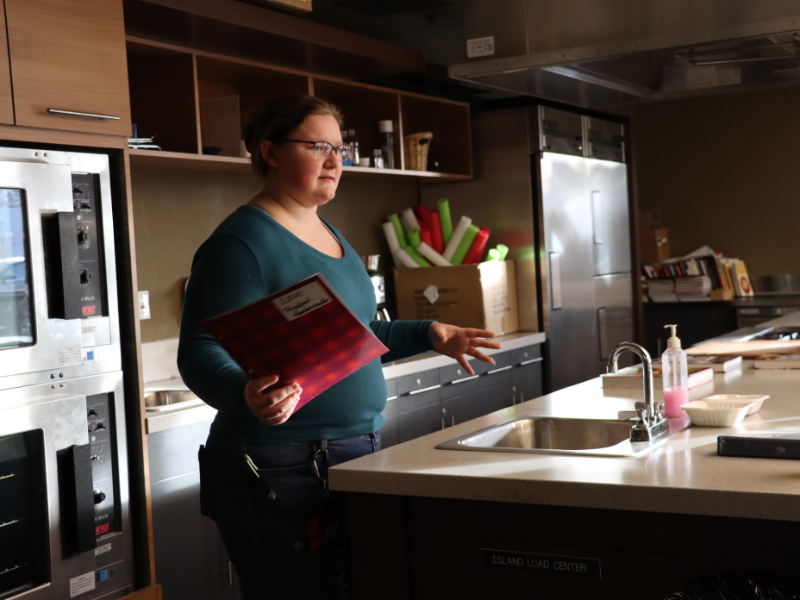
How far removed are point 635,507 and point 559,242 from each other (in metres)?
3.66

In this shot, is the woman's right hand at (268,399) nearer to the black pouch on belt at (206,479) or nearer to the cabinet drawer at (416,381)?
the black pouch on belt at (206,479)

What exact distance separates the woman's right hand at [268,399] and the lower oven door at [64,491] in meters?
1.11

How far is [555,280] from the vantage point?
4.89 metres

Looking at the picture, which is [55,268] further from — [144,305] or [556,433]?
[556,433]

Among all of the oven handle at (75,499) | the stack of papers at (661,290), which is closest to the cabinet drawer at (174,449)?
the oven handle at (75,499)

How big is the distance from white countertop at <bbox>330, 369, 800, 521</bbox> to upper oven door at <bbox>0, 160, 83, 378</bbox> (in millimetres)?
1039

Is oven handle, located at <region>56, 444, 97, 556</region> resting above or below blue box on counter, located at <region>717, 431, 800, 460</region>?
below

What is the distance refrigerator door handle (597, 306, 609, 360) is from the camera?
17.6ft

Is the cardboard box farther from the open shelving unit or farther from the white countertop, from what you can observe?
the white countertop

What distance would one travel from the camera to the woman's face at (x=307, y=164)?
1.77 metres

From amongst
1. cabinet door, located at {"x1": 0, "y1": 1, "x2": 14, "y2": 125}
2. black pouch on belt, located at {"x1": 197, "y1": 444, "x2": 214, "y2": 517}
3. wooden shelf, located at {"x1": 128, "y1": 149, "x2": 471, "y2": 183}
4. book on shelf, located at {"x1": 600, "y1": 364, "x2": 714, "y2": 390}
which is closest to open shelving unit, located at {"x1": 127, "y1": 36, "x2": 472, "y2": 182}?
wooden shelf, located at {"x1": 128, "y1": 149, "x2": 471, "y2": 183}

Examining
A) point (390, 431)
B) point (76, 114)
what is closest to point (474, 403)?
point (390, 431)

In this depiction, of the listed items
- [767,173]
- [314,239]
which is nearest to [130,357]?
[314,239]

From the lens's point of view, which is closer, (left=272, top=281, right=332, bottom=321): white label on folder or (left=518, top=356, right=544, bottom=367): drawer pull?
(left=272, top=281, right=332, bottom=321): white label on folder
